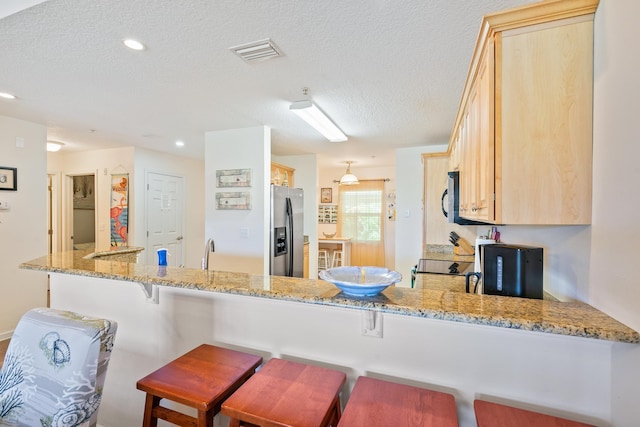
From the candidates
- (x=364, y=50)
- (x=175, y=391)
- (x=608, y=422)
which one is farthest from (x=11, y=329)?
(x=608, y=422)

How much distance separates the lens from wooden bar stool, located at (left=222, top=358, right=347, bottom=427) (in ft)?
3.09

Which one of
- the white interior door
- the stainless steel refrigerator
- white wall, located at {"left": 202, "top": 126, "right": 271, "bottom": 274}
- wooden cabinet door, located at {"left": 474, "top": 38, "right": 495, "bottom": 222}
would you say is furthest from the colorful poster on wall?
wooden cabinet door, located at {"left": 474, "top": 38, "right": 495, "bottom": 222}

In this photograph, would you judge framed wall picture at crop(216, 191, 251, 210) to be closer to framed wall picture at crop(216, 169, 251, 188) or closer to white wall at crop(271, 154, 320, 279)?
framed wall picture at crop(216, 169, 251, 188)

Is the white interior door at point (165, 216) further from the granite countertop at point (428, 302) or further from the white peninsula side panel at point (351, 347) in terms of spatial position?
the granite countertop at point (428, 302)

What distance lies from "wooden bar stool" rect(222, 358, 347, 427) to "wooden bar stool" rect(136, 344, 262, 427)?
0.11 meters

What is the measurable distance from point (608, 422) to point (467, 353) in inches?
16.9

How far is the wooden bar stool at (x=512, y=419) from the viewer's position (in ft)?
2.94

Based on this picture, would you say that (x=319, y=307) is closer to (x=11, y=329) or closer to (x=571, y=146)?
(x=571, y=146)

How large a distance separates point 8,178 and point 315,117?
3.34 meters

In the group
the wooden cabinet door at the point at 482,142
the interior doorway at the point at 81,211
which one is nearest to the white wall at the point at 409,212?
the wooden cabinet door at the point at 482,142

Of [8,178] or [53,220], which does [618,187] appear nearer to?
[8,178]

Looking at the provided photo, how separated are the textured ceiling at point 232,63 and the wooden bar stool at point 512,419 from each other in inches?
67.2

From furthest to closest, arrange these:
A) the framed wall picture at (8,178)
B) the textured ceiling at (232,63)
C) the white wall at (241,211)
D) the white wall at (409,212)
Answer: the white wall at (409,212), the white wall at (241,211), the framed wall picture at (8,178), the textured ceiling at (232,63)

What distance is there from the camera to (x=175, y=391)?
43.3 inches
